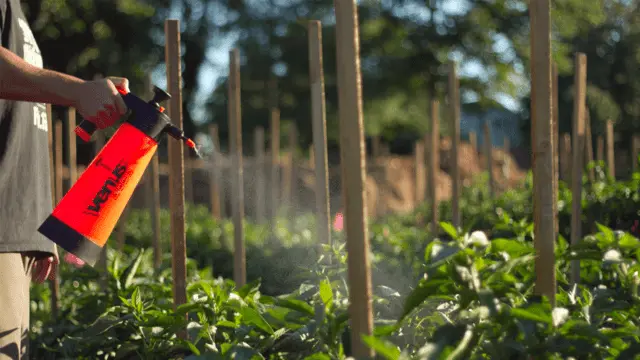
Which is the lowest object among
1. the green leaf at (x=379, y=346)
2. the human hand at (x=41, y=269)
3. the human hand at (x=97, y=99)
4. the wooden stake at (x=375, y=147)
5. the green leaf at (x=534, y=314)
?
the green leaf at (x=379, y=346)

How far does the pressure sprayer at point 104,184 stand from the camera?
211 cm

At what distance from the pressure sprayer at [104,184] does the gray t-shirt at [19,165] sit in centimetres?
23

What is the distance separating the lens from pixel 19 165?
7.67ft

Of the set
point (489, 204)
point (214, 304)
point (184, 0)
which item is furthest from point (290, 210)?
point (184, 0)

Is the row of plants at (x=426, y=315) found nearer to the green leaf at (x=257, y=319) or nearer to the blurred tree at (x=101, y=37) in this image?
the green leaf at (x=257, y=319)

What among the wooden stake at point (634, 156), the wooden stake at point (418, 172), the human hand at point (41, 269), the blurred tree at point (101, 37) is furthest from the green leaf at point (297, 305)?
the blurred tree at point (101, 37)

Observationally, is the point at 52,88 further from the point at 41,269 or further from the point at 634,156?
the point at 634,156

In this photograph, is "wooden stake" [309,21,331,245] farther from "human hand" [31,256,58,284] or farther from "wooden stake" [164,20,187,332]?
"human hand" [31,256,58,284]

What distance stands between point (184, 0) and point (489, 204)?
2094 cm

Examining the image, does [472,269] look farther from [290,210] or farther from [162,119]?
[290,210]

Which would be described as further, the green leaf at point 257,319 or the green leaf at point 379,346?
the green leaf at point 257,319

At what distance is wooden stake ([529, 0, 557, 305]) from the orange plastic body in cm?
104

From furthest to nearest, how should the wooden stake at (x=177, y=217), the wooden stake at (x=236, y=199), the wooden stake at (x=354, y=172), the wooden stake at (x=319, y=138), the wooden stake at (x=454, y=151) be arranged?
the wooden stake at (x=454, y=151), the wooden stake at (x=236, y=199), the wooden stake at (x=319, y=138), the wooden stake at (x=177, y=217), the wooden stake at (x=354, y=172)

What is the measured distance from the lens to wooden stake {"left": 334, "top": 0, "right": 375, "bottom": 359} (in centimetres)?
158
